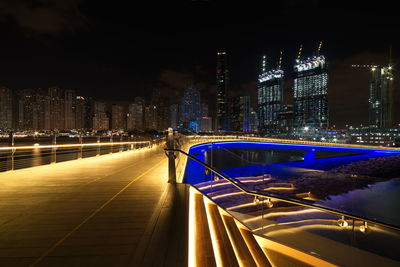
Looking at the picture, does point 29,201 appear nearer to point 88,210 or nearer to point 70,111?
point 88,210

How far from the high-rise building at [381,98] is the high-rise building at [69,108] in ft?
515

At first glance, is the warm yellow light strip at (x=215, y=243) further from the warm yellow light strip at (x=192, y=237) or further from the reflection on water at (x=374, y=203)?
the reflection on water at (x=374, y=203)

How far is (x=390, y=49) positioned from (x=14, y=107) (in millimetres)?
195239

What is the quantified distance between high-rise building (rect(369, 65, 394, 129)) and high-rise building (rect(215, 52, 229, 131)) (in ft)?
315

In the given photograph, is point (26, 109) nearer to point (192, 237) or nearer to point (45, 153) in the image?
point (45, 153)

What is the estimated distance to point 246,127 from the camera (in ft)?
600

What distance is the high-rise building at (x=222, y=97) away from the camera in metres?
173

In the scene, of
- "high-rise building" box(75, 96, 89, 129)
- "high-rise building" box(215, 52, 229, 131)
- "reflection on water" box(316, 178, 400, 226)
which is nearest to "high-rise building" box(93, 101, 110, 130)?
"high-rise building" box(75, 96, 89, 129)

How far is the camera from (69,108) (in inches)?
4592

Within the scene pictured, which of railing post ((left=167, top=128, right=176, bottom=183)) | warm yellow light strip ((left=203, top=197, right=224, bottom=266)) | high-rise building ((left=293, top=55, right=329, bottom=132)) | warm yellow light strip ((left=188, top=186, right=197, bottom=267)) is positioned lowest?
warm yellow light strip ((left=203, top=197, right=224, bottom=266))

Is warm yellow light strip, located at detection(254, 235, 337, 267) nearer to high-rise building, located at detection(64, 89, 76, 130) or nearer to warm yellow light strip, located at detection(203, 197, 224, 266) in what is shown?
warm yellow light strip, located at detection(203, 197, 224, 266)

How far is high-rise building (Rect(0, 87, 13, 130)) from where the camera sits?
338ft

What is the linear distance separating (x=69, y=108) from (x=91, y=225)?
446ft

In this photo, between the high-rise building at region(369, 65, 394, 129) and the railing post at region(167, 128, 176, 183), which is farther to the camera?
the high-rise building at region(369, 65, 394, 129)
